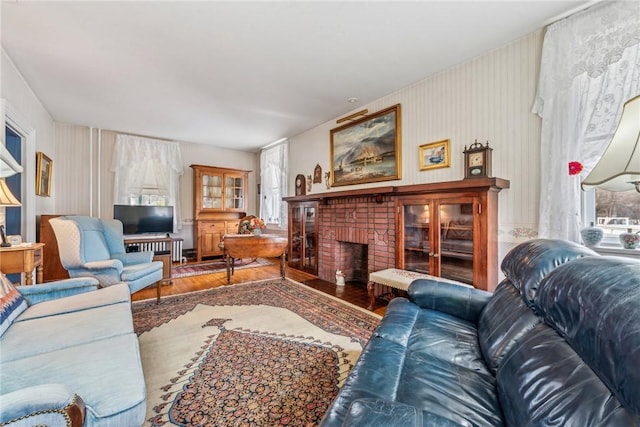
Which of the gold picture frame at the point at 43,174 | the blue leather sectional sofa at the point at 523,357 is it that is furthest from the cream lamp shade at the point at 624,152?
the gold picture frame at the point at 43,174

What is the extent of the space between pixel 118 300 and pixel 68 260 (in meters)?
1.30

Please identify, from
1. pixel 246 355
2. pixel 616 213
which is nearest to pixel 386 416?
pixel 246 355

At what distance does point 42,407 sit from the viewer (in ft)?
2.50

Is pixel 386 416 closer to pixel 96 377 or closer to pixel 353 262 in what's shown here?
pixel 96 377

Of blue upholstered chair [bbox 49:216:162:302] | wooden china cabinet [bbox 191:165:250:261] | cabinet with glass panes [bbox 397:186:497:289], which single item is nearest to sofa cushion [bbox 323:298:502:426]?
cabinet with glass panes [bbox 397:186:497:289]

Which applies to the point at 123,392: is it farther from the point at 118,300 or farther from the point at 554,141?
the point at 554,141

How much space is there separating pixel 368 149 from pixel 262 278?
2535 millimetres

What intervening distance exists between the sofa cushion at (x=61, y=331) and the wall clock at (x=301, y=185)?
12.1 feet

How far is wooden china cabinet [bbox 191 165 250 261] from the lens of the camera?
579 cm

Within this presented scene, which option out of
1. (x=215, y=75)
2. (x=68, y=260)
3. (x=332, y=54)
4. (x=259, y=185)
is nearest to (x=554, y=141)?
(x=332, y=54)

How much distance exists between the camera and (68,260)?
2570 millimetres

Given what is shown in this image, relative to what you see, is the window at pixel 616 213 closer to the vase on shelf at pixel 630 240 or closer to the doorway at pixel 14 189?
the vase on shelf at pixel 630 240

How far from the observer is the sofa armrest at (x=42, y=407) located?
728mm

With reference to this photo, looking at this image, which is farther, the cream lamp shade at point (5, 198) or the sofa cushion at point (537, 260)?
the cream lamp shade at point (5, 198)
